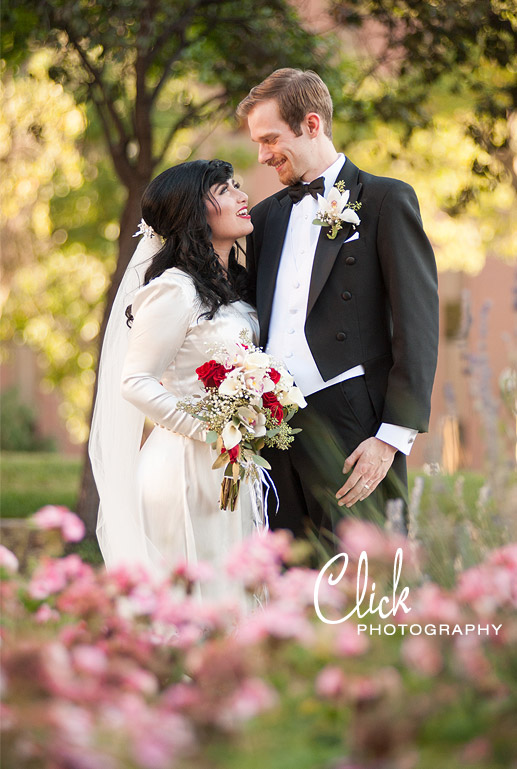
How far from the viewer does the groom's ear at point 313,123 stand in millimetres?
3673

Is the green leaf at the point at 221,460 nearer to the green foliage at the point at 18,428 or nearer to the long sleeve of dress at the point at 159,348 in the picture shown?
the long sleeve of dress at the point at 159,348

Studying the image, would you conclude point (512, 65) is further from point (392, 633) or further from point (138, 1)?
point (392, 633)

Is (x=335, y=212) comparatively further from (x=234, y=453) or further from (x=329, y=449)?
(x=234, y=453)

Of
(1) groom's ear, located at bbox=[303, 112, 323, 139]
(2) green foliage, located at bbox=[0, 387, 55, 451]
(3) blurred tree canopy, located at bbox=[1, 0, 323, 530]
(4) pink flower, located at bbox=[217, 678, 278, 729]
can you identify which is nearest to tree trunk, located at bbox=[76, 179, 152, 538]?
(3) blurred tree canopy, located at bbox=[1, 0, 323, 530]

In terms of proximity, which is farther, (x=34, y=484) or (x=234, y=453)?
(x=34, y=484)

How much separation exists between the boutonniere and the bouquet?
618 millimetres

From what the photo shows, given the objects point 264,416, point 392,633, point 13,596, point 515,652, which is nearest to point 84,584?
point 13,596

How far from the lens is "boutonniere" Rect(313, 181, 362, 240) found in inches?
139

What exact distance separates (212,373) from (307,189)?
3.22 feet

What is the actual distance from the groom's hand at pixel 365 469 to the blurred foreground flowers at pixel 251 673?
130 centimetres

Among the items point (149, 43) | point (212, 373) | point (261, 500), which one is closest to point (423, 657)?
point (212, 373)

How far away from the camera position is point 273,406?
3225mm

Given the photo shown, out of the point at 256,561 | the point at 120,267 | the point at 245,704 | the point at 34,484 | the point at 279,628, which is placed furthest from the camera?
the point at 34,484

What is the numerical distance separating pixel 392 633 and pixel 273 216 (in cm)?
230
